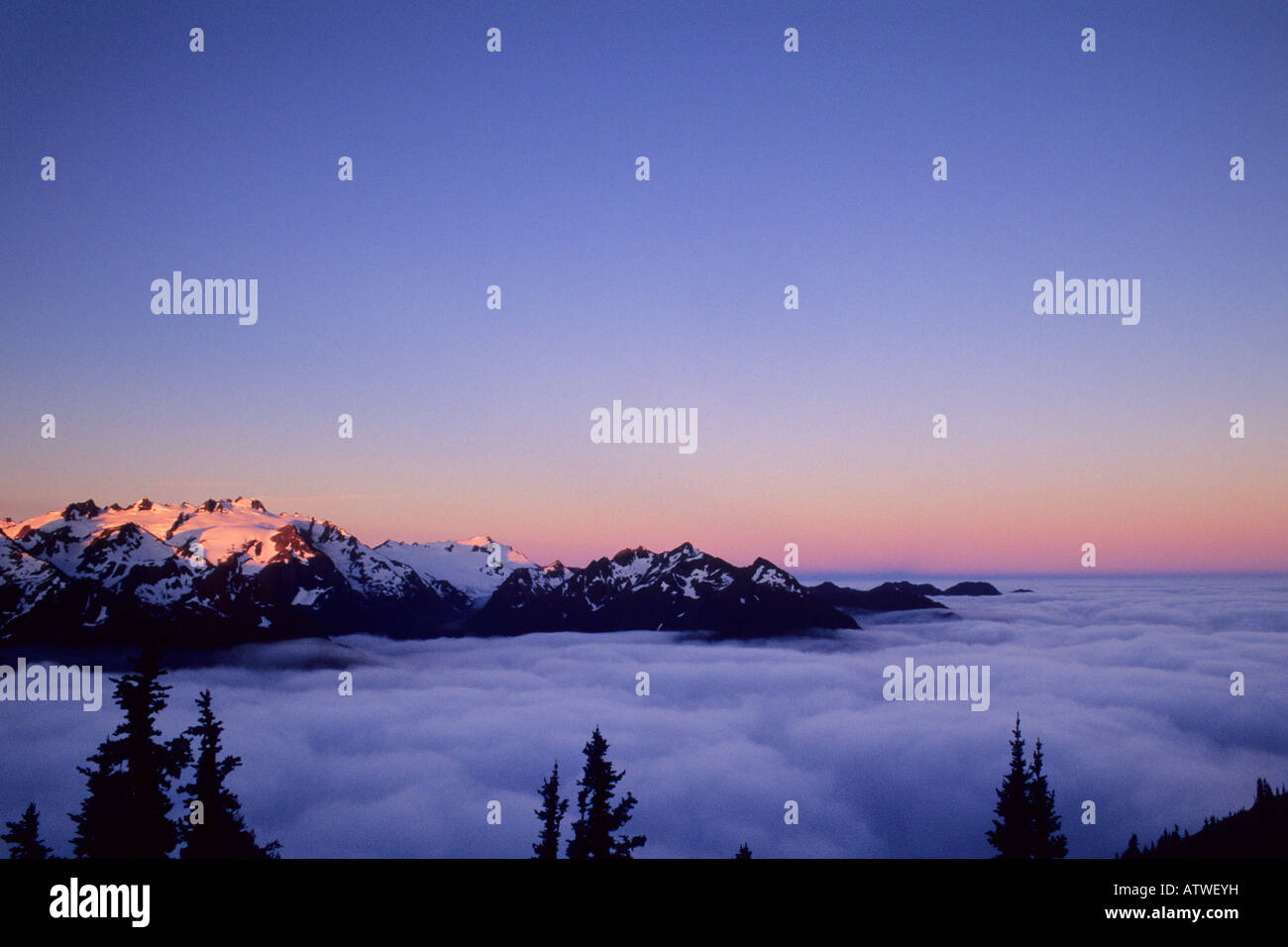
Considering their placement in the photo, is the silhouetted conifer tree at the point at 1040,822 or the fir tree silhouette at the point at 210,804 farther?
the silhouetted conifer tree at the point at 1040,822

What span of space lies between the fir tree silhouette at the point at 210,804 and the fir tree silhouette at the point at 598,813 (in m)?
14.2

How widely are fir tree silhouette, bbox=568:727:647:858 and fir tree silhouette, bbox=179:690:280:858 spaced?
1416 centimetres

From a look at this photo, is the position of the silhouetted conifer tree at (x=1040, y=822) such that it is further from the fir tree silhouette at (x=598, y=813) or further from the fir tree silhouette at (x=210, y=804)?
Answer: the fir tree silhouette at (x=210, y=804)

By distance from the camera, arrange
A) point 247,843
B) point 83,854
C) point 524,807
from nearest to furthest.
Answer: point 83,854
point 247,843
point 524,807

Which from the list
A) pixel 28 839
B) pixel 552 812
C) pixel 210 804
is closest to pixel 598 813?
pixel 552 812

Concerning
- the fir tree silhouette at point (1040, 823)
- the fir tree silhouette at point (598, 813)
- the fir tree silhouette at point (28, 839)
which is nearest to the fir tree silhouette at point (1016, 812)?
the fir tree silhouette at point (1040, 823)

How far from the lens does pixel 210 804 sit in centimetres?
3192

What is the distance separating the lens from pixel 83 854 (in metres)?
30.0

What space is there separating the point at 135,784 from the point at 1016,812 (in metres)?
43.4

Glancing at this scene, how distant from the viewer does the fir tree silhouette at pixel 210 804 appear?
1214 inches
